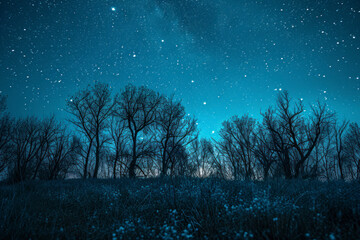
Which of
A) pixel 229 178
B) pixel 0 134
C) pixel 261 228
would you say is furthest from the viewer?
pixel 0 134

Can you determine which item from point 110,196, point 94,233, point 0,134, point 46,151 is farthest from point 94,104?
point 94,233

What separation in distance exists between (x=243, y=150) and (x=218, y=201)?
90.0ft

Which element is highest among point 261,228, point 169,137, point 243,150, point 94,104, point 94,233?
point 94,104

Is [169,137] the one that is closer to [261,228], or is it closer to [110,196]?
[110,196]

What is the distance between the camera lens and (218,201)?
2.91m

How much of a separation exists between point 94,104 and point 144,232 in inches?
923

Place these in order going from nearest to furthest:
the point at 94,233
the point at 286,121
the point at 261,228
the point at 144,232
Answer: the point at 261,228, the point at 144,232, the point at 94,233, the point at 286,121

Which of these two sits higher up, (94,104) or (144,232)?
(94,104)

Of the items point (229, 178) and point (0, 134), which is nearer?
point (229, 178)

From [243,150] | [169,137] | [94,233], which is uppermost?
[169,137]

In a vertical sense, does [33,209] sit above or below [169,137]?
below

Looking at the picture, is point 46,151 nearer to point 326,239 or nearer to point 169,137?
point 169,137

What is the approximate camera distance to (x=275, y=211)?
7.04ft

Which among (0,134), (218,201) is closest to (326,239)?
(218,201)
